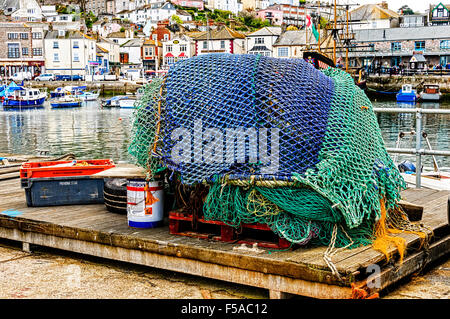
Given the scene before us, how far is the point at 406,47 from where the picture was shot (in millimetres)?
88000

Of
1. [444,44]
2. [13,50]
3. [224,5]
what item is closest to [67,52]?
[13,50]

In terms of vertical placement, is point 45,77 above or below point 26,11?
below

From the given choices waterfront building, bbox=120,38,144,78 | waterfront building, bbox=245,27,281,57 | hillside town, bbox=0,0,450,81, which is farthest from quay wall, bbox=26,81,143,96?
waterfront building, bbox=120,38,144,78

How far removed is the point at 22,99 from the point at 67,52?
118 feet

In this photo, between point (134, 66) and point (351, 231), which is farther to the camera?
point (134, 66)

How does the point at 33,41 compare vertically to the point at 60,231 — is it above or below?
above

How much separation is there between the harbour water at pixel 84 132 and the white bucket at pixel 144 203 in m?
14.0

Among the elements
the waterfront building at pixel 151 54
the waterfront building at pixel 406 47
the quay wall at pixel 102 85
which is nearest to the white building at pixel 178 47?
the waterfront building at pixel 151 54

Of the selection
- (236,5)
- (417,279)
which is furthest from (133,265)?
(236,5)

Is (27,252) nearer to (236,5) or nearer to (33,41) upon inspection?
(33,41)

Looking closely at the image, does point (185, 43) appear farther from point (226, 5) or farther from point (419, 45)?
point (226, 5)

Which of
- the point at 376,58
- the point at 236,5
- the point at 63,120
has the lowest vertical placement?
the point at 63,120

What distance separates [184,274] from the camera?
5754 mm

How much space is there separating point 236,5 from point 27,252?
7273 inches
